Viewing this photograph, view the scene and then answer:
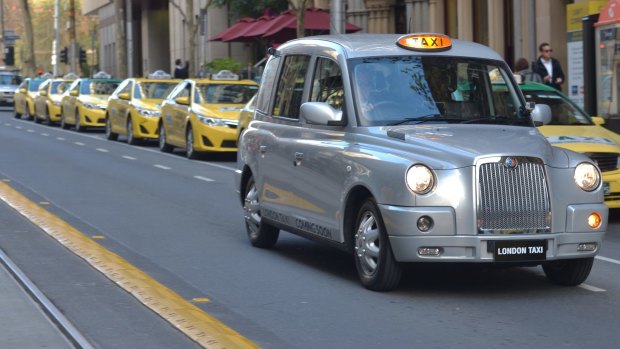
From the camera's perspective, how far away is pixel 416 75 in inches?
373

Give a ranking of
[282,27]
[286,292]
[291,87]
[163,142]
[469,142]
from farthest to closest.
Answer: [282,27], [163,142], [291,87], [286,292], [469,142]

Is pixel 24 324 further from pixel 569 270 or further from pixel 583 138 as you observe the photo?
pixel 583 138

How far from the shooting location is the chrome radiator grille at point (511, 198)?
325 inches

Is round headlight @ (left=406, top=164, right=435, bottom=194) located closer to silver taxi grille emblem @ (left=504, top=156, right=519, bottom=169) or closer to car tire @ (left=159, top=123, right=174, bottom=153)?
silver taxi grille emblem @ (left=504, top=156, right=519, bottom=169)

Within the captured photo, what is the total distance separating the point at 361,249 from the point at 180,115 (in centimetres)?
1576

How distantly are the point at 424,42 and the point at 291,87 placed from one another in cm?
137

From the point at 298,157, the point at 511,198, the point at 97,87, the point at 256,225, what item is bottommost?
the point at 256,225

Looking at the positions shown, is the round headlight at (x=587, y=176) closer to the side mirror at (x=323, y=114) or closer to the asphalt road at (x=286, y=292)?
the asphalt road at (x=286, y=292)

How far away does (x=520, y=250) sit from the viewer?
→ 8.27 m

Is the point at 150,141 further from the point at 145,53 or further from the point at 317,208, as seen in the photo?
the point at 145,53

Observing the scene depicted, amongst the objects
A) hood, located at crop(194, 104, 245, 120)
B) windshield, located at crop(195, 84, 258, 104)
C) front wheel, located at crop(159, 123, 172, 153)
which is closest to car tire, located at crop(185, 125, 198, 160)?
hood, located at crop(194, 104, 245, 120)

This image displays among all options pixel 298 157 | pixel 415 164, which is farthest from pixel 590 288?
pixel 298 157

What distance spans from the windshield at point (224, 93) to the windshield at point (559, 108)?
10066 mm

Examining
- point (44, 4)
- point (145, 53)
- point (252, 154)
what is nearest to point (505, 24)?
point (252, 154)
